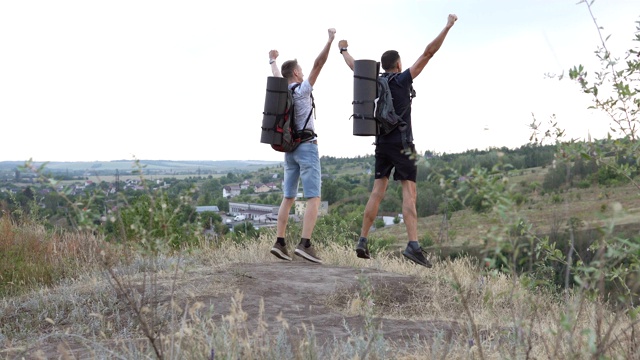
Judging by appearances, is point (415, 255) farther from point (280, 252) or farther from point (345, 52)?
point (345, 52)

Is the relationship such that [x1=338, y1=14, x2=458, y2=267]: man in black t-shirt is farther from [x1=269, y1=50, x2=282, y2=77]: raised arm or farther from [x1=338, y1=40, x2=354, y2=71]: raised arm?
[x1=269, y1=50, x2=282, y2=77]: raised arm

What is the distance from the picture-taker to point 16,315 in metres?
6.09

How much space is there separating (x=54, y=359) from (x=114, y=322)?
4.22 ft

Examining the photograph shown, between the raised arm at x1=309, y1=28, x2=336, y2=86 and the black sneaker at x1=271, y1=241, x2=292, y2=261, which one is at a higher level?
the raised arm at x1=309, y1=28, x2=336, y2=86

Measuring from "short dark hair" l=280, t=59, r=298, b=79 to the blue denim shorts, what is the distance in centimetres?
86

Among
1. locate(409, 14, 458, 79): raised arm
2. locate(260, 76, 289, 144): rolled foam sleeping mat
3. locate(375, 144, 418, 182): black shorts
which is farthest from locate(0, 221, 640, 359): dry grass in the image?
locate(409, 14, 458, 79): raised arm

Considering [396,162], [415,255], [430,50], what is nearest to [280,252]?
[415,255]

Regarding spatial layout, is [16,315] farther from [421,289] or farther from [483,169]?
[483,169]

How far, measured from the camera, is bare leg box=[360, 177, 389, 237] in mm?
7180

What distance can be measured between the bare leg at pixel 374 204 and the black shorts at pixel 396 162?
0.12 metres

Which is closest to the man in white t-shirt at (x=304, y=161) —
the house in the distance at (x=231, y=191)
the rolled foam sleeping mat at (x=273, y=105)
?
the rolled foam sleeping mat at (x=273, y=105)

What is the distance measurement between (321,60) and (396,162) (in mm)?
1348

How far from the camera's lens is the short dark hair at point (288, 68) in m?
7.57

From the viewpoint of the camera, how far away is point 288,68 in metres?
7.58
